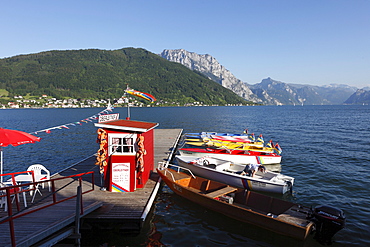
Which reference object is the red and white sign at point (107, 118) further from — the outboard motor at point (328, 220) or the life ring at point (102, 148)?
the outboard motor at point (328, 220)

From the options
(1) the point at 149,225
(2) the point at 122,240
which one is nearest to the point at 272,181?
(1) the point at 149,225

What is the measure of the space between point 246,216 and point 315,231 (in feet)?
9.18

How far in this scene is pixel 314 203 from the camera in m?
13.2

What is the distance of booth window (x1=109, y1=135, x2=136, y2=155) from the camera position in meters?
11.4

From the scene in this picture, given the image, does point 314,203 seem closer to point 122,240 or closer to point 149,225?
point 149,225

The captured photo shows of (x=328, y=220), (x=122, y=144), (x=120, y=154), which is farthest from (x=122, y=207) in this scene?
(x=328, y=220)

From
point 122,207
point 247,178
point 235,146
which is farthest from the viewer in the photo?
point 235,146

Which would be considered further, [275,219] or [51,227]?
[275,219]

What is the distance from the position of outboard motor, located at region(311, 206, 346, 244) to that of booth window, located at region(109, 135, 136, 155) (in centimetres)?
842

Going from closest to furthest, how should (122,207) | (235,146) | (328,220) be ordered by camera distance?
1. (328,220)
2. (122,207)
3. (235,146)

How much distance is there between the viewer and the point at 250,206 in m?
11.3

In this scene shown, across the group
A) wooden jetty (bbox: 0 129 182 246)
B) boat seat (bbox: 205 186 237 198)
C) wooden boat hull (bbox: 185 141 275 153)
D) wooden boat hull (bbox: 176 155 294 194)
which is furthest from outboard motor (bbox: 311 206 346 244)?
wooden boat hull (bbox: 185 141 275 153)

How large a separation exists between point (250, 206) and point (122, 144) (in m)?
7.09

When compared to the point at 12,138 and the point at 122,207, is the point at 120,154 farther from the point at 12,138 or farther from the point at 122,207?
the point at 12,138
